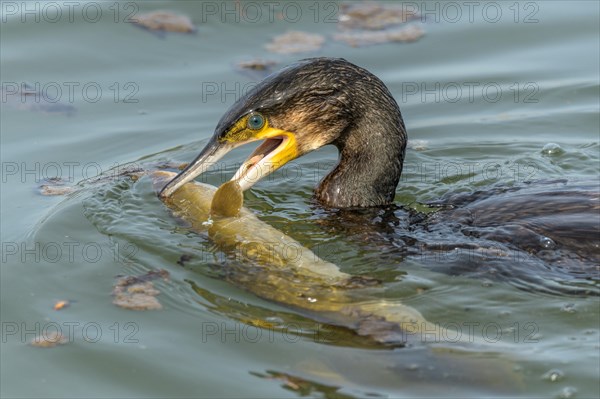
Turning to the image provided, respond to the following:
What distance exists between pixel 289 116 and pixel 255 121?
250 millimetres

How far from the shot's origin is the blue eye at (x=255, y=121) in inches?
279

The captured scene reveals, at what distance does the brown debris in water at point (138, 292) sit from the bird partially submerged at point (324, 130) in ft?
1.89

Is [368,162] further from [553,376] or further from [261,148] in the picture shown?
[553,376]

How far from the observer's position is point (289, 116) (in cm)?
725

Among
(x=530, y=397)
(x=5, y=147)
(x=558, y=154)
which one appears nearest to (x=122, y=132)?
(x=5, y=147)

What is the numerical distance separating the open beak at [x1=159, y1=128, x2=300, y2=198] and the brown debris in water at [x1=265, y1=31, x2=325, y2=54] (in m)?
3.02

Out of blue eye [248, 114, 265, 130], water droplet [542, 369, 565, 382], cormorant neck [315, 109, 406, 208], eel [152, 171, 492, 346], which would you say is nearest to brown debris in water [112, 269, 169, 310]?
eel [152, 171, 492, 346]

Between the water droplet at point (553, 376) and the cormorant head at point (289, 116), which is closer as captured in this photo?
the water droplet at point (553, 376)

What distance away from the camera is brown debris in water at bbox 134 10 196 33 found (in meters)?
10.8
